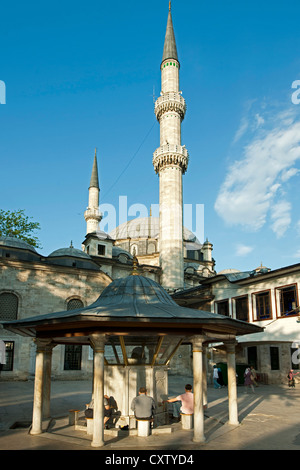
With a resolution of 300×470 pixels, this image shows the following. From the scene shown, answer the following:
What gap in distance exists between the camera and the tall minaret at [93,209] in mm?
46562

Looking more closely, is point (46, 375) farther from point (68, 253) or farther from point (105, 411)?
point (68, 253)

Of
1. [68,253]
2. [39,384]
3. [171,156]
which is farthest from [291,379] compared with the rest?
[171,156]

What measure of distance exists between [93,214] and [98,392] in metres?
39.4

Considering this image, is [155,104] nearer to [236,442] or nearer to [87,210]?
[87,210]

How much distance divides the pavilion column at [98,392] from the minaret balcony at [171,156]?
106ft

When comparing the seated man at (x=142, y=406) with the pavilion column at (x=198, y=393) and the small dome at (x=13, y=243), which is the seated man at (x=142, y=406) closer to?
the pavilion column at (x=198, y=393)

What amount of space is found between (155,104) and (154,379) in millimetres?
36881

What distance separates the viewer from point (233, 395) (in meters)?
10.3

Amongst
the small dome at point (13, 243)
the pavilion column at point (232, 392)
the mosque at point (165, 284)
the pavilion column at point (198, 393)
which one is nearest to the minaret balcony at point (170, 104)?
the mosque at point (165, 284)

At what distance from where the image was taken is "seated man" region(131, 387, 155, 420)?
876cm

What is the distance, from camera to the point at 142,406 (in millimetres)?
8797

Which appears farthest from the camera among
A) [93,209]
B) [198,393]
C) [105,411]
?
[93,209]

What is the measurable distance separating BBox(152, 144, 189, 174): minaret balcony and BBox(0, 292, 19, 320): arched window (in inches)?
810
